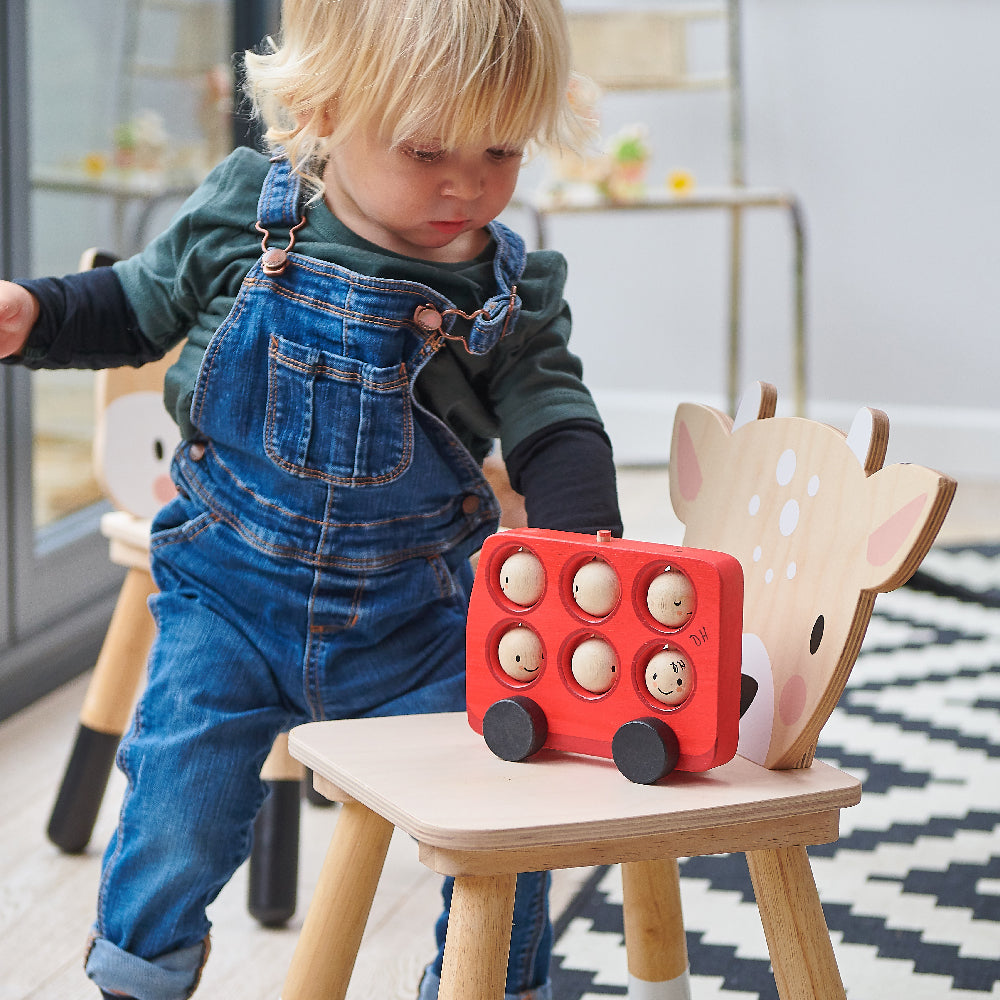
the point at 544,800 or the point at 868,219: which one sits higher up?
the point at 868,219

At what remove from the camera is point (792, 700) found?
66 centimetres

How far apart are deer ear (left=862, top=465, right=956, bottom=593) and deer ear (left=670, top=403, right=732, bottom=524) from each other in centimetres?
14

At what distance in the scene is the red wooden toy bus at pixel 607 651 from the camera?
614mm

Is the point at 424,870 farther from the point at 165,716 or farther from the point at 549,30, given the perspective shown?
the point at 549,30

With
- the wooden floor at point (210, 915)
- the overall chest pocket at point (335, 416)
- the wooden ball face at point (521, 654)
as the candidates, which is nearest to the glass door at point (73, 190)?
the wooden floor at point (210, 915)

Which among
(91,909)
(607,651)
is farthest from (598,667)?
(91,909)

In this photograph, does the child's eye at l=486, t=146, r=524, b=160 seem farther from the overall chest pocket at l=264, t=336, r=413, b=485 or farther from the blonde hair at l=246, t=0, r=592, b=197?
the overall chest pocket at l=264, t=336, r=413, b=485

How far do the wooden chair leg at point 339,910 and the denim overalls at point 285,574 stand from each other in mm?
73

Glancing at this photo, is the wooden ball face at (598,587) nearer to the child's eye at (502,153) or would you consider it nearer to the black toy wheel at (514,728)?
the black toy wheel at (514,728)

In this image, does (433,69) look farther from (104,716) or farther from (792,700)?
(104,716)

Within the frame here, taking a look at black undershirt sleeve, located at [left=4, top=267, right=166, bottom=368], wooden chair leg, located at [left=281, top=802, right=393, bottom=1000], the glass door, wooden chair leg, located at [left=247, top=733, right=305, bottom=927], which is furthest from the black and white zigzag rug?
the glass door

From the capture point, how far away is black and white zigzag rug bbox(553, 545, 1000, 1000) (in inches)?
40.1

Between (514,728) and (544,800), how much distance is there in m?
0.05

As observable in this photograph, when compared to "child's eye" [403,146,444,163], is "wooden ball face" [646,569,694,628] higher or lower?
lower
